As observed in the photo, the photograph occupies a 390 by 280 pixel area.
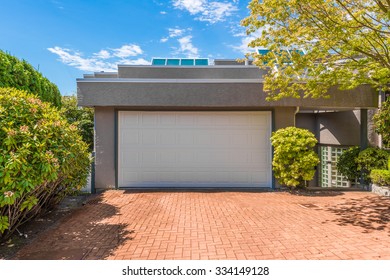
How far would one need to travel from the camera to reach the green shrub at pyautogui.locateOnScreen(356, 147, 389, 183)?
7.60 metres

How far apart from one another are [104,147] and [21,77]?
357 centimetres

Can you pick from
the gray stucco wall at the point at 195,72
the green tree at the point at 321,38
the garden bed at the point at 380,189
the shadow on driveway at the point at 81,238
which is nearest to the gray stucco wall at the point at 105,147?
the shadow on driveway at the point at 81,238

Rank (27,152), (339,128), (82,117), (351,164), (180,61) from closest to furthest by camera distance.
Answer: (27,152) → (351,164) → (339,128) → (180,61) → (82,117)

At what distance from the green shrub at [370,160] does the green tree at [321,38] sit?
2533mm

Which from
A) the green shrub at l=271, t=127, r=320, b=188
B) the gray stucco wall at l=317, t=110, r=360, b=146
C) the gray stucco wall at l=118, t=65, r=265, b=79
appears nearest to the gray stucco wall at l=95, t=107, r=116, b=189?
the gray stucco wall at l=118, t=65, r=265, b=79

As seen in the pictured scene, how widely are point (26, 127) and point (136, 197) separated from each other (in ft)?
13.1

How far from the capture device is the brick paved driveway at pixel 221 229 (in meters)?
3.58

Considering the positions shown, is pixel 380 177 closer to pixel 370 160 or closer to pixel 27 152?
pixel 370 160

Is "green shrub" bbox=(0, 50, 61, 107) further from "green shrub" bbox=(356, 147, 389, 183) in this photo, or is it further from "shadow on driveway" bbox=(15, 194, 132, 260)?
"green shrub" bbox=(356, 147, 389, 183)

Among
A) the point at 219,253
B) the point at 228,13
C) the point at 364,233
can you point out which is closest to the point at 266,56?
the point at 228,13

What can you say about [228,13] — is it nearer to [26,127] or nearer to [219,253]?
[26,127]

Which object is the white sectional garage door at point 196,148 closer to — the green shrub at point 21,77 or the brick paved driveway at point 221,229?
the brick paved driveway at point 221,229

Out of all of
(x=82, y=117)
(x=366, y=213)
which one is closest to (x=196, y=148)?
(x=366, y=213)

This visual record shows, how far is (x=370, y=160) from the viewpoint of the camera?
7.74 metres
